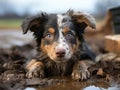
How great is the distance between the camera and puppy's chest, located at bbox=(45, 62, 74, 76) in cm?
525

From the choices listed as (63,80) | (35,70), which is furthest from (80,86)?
(35,70)

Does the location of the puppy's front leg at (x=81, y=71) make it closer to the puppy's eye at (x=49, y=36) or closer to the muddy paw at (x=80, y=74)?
the muddy paw at (x=80, y=74)

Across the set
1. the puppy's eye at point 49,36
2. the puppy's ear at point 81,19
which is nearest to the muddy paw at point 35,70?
the puppy's eye at point 49,36

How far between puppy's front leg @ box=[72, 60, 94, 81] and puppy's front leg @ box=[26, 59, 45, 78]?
0.39 metres

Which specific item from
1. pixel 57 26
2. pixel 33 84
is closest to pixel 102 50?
pixel 57 26

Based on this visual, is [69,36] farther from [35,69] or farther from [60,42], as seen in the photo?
[35,69]

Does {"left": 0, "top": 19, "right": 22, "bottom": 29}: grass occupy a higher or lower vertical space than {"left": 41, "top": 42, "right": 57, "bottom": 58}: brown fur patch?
lower

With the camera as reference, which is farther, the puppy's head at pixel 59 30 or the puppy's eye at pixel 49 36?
the puppy's eye at pixel 49 36

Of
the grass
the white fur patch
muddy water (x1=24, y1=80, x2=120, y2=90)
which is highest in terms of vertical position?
the white fur patch

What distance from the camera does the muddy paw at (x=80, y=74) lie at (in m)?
4.83

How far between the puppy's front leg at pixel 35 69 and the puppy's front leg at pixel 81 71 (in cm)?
39

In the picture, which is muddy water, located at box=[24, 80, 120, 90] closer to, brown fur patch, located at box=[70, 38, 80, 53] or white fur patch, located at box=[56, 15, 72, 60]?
white fur patch, located at box=[56, 15, 72, 60]

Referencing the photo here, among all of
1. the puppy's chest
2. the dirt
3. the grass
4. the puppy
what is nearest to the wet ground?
the dirt

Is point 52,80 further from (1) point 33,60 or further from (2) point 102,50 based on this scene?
(2) point 102,50
